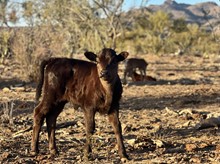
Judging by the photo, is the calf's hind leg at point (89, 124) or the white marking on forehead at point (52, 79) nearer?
the calf's hind leg at point (89, 124)

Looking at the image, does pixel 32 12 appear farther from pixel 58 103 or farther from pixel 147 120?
pixel 58 103

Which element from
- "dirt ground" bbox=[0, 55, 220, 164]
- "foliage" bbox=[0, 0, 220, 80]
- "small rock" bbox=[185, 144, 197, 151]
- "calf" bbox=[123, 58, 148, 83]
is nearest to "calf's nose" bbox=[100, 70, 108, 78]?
Result: "dirt ground" bbox=[0, 55, 220, 164]

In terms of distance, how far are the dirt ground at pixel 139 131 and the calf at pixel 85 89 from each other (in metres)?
0.42

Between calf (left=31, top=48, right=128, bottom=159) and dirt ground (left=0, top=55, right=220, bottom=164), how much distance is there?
42 cm

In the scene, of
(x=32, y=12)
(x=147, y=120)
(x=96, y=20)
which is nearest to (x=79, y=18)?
(x=96, y=20)

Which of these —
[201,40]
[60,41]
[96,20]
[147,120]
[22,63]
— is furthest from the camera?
[201,40]

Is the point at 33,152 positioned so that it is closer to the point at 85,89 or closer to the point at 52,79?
the point at 52,79

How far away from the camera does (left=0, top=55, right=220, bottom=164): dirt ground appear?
24.2ft

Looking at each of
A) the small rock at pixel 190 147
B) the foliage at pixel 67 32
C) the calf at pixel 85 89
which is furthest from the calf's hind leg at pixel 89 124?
the foliage at pixel 67 32

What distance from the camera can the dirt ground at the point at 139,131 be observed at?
7.39 meters

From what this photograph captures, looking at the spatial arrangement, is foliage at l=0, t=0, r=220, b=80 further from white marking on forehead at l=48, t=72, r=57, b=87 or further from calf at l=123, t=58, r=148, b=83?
white marking on forehead at l=48, t=72, r=57, b=87

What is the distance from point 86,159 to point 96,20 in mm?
19780

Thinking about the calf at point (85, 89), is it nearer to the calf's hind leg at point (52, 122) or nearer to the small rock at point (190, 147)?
the calf's hind leg at point (52, 122)

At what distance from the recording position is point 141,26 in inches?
2333
